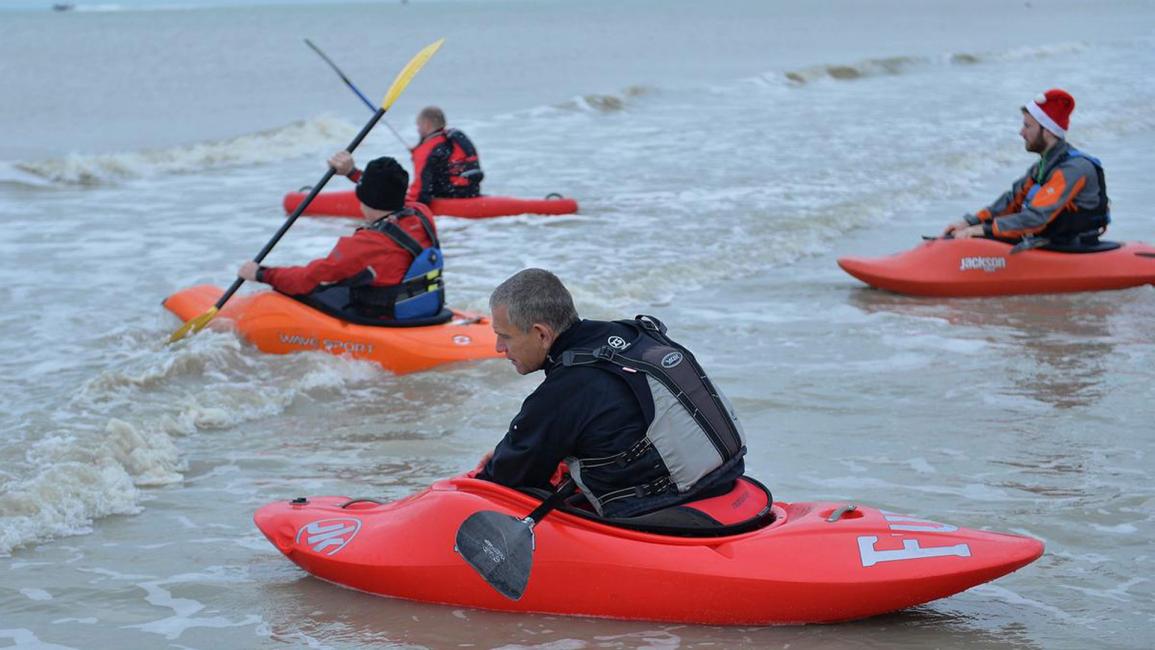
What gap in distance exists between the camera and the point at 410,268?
720cm

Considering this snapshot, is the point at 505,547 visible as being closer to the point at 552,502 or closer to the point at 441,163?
the point at 552,502

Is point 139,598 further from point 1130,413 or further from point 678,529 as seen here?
point 1130,413

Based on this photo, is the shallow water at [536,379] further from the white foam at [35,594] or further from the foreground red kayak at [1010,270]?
the foreground red kayak at [1010,270]

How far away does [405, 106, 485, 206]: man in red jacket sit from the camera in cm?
1164

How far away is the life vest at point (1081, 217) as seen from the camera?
334 inches

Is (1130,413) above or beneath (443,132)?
beneath

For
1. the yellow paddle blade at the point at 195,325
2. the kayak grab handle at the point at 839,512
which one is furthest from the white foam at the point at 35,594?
the yellow paddle blade at the point at 195,325

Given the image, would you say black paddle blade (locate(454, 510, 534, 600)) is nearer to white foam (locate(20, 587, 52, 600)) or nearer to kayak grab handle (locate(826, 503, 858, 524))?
kayak grab handle (locate(826, 503, 858, 524))

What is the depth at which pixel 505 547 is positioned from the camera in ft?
13.1

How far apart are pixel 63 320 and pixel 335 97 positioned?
69.1 feet

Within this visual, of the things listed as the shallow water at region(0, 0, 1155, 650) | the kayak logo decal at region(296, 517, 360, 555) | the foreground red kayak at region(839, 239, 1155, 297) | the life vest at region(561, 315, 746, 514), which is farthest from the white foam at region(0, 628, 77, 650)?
the foreground red kayak at region(839, 239, 1155, 297)

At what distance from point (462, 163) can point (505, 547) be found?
842 centimetres

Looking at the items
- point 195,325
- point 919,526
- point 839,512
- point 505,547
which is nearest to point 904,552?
point 919,526

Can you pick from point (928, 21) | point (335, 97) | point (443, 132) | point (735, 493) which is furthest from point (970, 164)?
point (928, 21)
